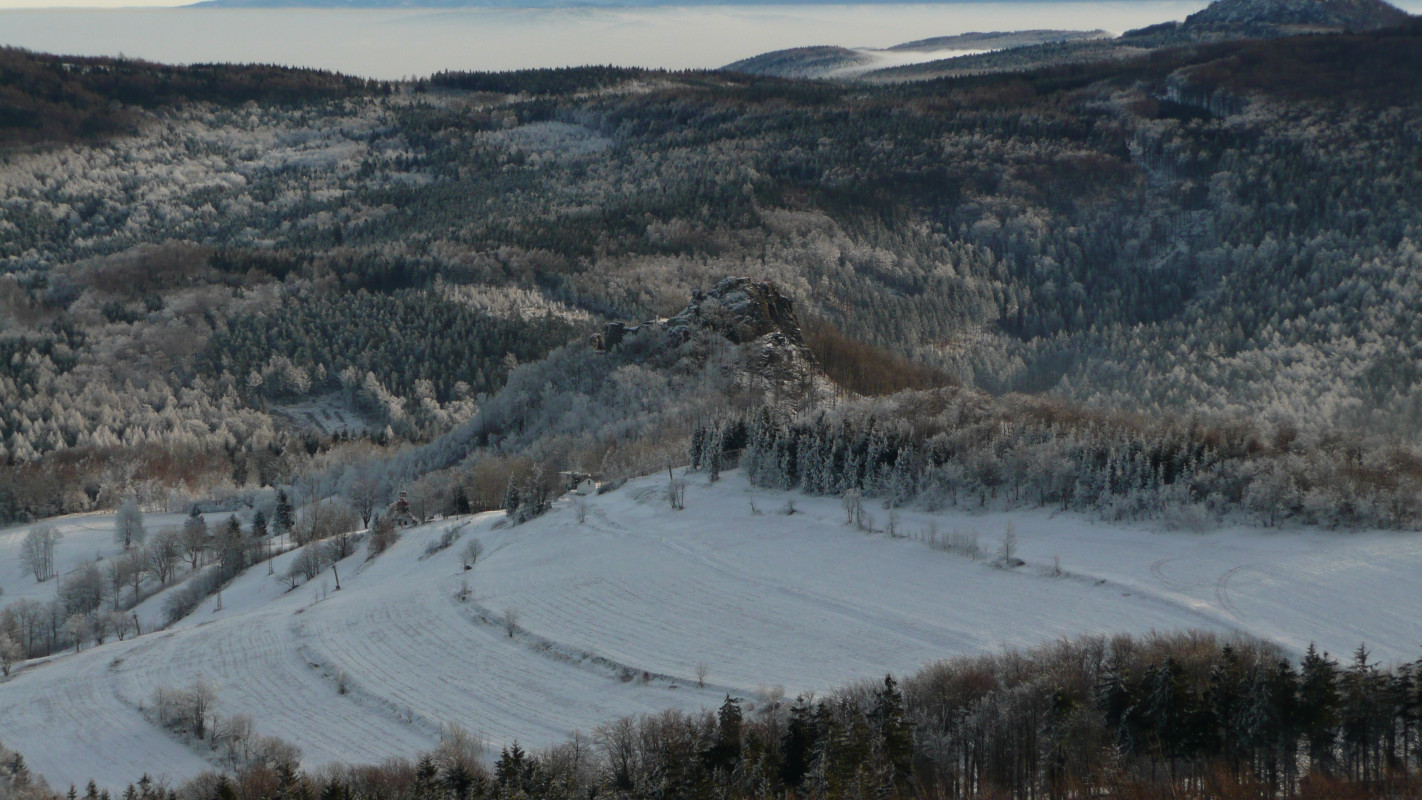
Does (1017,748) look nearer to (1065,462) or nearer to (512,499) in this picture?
(1065,462)

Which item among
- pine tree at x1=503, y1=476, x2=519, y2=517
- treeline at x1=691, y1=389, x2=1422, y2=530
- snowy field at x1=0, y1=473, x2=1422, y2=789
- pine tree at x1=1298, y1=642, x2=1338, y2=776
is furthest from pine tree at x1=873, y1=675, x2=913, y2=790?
pine tree at x1=503, y1=476, x2=519, y2=517

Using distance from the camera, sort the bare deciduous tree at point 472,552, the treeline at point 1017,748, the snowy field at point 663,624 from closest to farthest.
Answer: the treeline at point 1017,748, the snowy field at point 663,624, the bare deciduous tree at point 472,552

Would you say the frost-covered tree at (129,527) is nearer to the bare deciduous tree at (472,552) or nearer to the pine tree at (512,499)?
the pine tree at (512,499)

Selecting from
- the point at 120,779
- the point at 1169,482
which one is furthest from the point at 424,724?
the point at 1169,482

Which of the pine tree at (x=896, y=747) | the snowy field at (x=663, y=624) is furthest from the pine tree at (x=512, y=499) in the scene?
the pine tree at (x=896, y=747)

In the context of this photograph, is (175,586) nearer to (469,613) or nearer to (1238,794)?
(469,613)

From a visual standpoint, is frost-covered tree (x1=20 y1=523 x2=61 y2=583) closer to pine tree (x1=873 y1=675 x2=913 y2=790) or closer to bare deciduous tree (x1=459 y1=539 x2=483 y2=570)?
bare deciduous tree (x1=459 y1=539 x2=483 y2=570)
